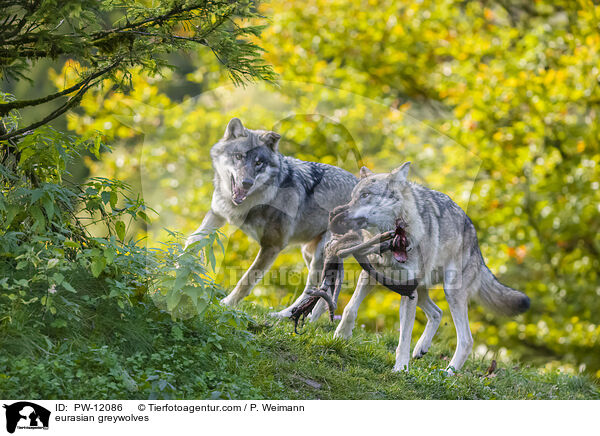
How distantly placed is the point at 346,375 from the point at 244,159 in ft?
7.41

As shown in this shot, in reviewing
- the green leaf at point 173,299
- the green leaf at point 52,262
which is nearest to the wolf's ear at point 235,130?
the green leaf at point 173,299

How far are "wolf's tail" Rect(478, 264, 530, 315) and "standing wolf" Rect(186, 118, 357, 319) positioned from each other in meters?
1.68

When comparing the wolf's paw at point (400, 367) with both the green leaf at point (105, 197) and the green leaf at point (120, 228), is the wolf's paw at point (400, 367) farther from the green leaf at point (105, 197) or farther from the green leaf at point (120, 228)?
the green leaf at point (105, 197)

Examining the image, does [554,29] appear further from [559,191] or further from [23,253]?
[23,253]

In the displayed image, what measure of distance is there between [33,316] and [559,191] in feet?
27.9

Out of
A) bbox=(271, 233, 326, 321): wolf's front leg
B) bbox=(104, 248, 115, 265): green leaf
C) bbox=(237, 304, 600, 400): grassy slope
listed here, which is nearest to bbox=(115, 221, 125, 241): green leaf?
bbox=(104, 248, 115, 265): green leaf

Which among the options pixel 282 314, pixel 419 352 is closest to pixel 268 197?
pixel 282 314

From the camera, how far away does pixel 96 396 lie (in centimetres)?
363

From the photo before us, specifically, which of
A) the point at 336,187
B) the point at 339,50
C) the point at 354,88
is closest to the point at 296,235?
the point at 336,187

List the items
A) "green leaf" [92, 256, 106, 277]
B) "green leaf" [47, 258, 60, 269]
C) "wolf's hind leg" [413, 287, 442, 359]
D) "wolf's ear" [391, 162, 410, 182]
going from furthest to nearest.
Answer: "wolf's hind leg" [413, 287, 442, 359], "wolf's ear" [391, 162, 410, 182], "green leaf" [92, 256, 106, 277], "green leaf" [47, 258, 60, 269]

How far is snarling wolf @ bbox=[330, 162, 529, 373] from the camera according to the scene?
5000 mm

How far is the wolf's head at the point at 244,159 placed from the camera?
18.3 ft

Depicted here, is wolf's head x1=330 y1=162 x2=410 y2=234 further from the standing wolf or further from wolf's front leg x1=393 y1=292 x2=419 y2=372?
the standing wolf
